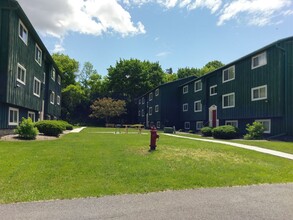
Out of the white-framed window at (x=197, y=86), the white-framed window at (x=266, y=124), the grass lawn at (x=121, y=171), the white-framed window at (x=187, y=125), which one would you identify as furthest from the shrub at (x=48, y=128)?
the white-framed window at (x=187, y=125)

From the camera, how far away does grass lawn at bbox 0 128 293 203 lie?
7.19m

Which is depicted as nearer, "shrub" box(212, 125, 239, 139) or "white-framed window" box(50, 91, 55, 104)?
"shrub" box(212, 125, 239, 139)

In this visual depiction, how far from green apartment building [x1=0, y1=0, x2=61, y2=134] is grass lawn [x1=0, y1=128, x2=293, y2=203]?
6489mm

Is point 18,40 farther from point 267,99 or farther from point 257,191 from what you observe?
point 267,99

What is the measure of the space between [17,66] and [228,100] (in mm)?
20383

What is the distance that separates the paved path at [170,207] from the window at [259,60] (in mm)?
19002

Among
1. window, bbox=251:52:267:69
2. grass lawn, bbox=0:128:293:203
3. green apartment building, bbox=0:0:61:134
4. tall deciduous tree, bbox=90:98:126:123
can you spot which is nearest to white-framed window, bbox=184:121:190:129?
tall deciduous tree, bbox=90:98:126:123

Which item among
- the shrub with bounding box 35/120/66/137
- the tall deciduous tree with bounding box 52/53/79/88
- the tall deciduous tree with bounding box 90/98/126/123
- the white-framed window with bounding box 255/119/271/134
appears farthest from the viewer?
the tall deciduous tree with bounding box 52/53/79/88

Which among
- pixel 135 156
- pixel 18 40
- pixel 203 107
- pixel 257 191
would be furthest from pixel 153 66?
pixel 257 191

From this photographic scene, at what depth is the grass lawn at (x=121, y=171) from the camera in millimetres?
7191

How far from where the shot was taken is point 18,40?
18641 millimetres

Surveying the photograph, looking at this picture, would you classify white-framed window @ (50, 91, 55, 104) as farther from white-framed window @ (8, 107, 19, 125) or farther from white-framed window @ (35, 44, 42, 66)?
white-framed window @ (8, 107, 19, 125)

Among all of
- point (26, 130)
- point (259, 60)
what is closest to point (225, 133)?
point (259, 60)

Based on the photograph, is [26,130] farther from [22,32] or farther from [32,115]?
[32,115]
